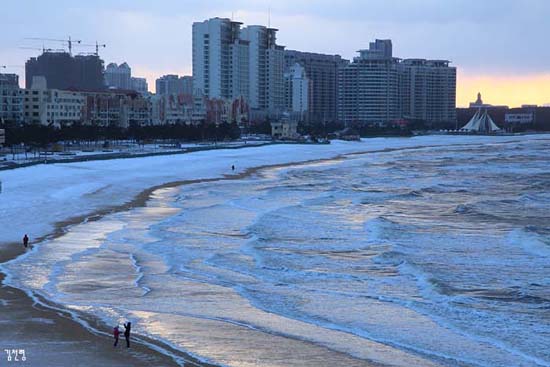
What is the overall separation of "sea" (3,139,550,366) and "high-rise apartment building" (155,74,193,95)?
141 meters

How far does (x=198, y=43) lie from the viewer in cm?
14712

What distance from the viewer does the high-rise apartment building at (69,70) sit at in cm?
15162

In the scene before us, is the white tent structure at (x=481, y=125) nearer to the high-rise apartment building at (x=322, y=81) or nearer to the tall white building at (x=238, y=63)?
the high-rise apartment building at (x=322, y=81)

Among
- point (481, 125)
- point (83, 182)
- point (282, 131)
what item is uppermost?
point (481, 125)

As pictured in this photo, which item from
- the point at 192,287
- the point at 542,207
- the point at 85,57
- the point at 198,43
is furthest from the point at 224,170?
the point at 85,57

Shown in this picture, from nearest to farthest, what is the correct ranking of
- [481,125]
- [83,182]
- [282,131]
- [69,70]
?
[83,182] < [282,131] < [69,70] < [481,125]

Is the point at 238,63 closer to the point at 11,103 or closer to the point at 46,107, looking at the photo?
the point at 46,107

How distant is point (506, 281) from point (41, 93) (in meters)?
72.4

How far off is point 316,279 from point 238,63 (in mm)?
132886

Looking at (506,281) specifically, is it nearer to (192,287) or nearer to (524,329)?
(524,329)

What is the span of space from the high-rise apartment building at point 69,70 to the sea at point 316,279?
124 metres

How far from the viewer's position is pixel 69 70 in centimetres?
15288

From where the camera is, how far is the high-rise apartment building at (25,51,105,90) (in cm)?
15162

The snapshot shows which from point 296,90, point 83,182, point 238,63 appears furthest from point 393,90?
point 83,182
